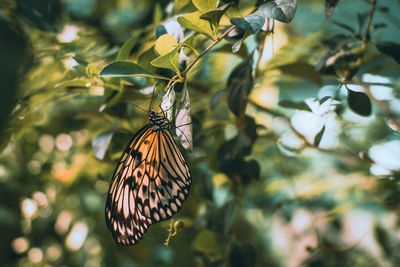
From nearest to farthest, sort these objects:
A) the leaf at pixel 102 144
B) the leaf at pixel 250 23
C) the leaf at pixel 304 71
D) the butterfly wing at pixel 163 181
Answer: the leaf at pixel 250 23 < the butterfly wing at pixel 163 181 < the leaf at pixel 102 144 < the leaf at pixel 304 71

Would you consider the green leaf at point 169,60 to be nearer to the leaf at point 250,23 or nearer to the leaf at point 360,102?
the leaf at point 250,23

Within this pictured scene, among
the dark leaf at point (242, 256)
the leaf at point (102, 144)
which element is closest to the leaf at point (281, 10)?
the leaf at point (102, 144)

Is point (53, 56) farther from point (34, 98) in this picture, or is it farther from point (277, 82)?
point (277, 82)

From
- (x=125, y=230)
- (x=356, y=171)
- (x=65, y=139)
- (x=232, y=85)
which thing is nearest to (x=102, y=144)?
(x=125, y=230)

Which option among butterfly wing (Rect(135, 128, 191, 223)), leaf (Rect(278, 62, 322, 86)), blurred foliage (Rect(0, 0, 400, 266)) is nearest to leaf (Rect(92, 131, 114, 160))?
blurred foliage (Rect(0, 0, 400, 266))

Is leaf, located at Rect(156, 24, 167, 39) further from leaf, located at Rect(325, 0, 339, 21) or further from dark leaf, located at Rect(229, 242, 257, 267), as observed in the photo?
dark leaf, located at Rect(229, 242, 257, 267)

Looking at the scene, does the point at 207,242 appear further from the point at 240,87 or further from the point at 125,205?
the point at 240,87
